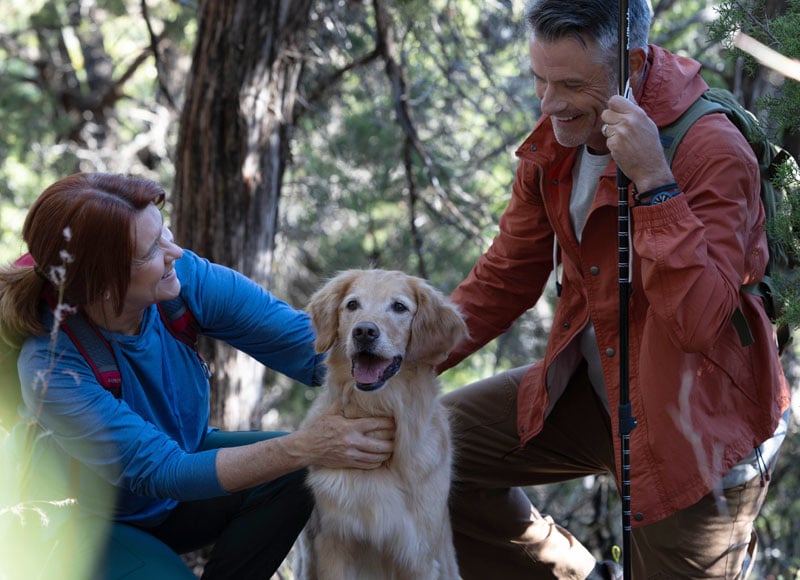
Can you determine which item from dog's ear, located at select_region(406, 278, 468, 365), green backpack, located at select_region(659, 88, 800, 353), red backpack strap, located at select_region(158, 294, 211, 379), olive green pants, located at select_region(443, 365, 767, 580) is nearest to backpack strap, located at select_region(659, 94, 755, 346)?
green backpack, located at select_region(659, 88, 800, 353)

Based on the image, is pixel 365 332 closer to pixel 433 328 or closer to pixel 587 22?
pixel 433 328

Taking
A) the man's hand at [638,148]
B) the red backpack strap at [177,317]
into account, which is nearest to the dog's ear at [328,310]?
the red backpack strap at [177,317]

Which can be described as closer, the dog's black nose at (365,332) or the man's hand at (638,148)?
the man's hand at (638,148)

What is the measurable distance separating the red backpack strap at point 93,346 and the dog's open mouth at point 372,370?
81 centimetres

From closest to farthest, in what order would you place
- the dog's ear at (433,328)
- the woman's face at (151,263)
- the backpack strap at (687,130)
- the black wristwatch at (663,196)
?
the black wristwatch at (663,196)
the backpack strap at (687,130)
the woman's face at (151,263)
the dog's ear at (433,328)

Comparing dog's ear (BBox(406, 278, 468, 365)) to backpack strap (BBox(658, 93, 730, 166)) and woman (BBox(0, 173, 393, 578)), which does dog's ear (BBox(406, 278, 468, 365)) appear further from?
backpack strap (BBox(658, 93, 730, 166))

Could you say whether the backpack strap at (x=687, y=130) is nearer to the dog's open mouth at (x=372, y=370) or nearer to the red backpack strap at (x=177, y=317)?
the dog's open mouth at (x=372, y=370)

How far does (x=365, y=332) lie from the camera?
3018 mm

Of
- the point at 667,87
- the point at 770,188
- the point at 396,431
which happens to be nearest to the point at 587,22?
the point at 667,87

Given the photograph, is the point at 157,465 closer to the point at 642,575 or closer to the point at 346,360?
the point at 346,360

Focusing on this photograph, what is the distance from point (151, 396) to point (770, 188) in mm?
2252

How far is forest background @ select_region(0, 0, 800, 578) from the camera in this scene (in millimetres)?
4824

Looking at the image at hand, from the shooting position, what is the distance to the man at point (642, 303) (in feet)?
8.89

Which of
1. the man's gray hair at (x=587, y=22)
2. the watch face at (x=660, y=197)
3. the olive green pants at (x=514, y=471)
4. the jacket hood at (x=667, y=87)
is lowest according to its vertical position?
the olive green pants at (x=514, y=471)
